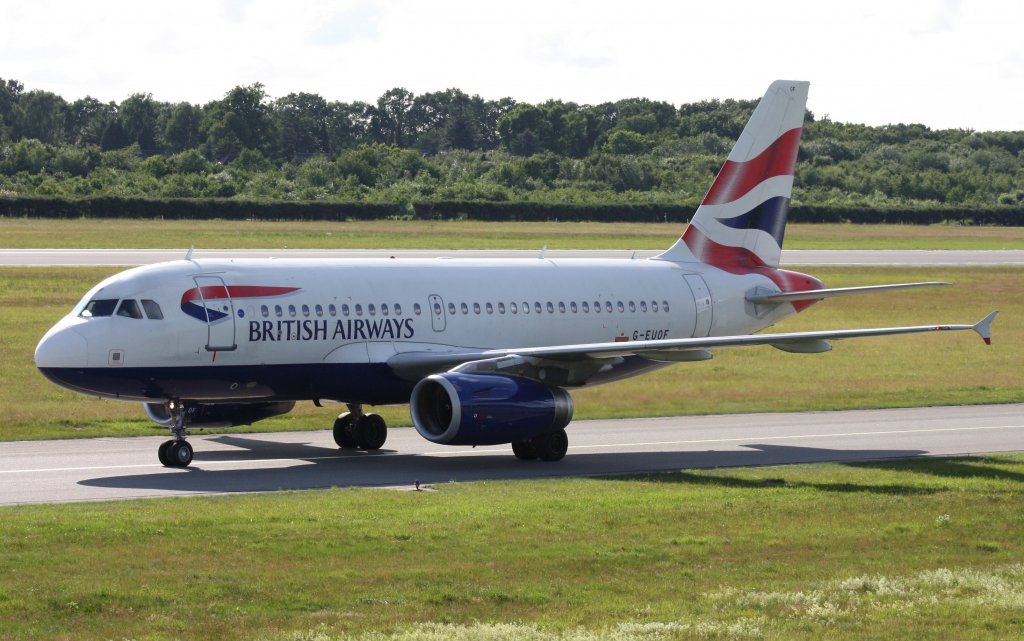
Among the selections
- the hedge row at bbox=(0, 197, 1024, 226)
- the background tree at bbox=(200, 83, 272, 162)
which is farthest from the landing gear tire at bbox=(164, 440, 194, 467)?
the background tree at bbox=(200, 83, 272, 162)

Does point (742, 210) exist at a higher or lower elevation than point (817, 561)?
higher

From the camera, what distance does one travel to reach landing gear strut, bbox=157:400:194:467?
26766 millimetres

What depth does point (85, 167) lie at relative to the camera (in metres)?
135

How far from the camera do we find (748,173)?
3519cm

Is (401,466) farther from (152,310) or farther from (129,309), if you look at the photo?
(129,309)

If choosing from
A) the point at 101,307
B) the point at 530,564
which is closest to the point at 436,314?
the point at 101,307

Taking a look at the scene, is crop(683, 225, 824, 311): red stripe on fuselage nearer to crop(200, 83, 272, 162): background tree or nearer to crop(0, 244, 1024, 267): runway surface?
crop(0, 244, 1024, 267): runway surface

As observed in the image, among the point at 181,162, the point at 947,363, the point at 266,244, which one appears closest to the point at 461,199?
the point at 181,162

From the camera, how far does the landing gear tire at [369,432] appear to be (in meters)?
30.1

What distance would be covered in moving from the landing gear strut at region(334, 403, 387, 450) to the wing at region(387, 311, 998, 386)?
1.81 meters

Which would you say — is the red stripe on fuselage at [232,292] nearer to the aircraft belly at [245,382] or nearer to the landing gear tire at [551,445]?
the aircraft belly at [245,382]

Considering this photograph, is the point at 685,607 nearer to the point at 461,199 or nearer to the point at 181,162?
the point at 461,199

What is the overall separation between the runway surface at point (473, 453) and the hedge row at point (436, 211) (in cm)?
7575

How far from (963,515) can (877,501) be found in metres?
1.50
